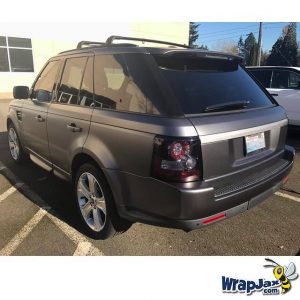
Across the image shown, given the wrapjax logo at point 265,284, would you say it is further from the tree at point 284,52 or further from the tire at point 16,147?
the tree at point 284,52

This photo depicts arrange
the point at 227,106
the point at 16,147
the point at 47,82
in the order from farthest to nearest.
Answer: the point at 16,147, the point at 47,82, the point at 227,106

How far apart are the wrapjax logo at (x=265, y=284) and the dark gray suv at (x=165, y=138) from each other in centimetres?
62

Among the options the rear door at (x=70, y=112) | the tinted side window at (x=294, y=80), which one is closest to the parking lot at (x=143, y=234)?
the rear door at (x=70, y=112)

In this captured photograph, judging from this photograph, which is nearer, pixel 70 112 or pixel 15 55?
pixel 70 112

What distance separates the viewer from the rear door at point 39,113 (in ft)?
14.0

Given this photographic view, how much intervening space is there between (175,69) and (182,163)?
91 cm

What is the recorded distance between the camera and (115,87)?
3088 millimetres

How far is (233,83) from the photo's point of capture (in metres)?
3.29

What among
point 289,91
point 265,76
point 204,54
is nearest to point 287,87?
point 289,91

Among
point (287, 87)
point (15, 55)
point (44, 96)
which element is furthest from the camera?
point (15, 55)

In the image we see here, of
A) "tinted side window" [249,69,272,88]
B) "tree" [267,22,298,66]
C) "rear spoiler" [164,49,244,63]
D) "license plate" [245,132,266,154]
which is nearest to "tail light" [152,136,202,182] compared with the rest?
"license plate" [245,132,266,154]

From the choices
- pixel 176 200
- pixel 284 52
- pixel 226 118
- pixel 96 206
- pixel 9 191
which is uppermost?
pixel 226 118

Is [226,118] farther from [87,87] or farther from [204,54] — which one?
[87,87]

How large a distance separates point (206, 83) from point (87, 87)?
1256 millimetres
